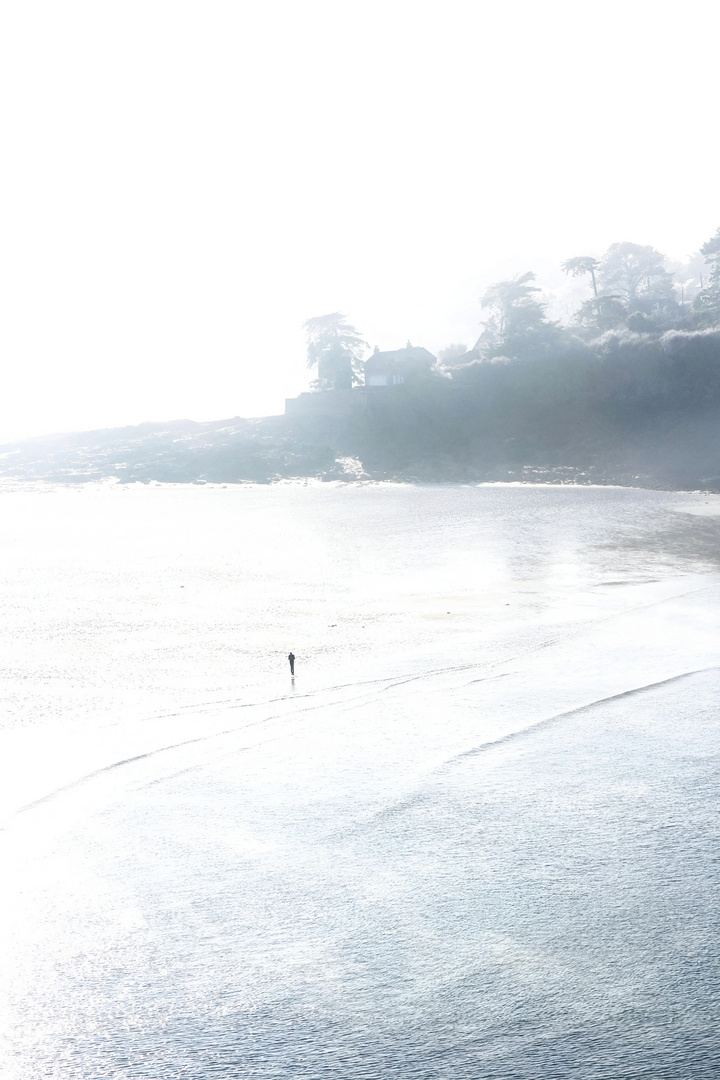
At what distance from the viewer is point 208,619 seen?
23969 mm

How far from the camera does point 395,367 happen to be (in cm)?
9188

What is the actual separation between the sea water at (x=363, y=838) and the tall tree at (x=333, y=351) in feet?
222

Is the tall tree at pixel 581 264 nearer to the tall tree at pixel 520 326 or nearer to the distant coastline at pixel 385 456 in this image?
the tall tree at pixel 520 326

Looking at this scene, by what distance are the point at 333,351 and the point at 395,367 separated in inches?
239

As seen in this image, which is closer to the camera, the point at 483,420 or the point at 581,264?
the point at 483,420

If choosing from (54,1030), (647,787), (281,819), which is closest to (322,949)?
(54,1030)

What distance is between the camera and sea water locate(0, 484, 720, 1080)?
24.8ft

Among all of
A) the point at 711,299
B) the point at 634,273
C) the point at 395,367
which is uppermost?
the point at 634,273

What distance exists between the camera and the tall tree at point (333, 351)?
92125 mm

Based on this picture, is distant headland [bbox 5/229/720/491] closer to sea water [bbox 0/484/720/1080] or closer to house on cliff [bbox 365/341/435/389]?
house on cliff [bbox 365/341/435/389]

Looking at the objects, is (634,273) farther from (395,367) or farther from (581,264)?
(395,367)

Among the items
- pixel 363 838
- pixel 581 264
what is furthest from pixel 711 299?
pixel 363 838

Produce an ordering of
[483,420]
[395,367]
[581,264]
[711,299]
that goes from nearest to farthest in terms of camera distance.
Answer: [483,420] < [395,367] < [711,299] < [581,264]

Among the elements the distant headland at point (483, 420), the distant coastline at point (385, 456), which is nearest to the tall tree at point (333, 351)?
the distant headland at point (483, 420)
